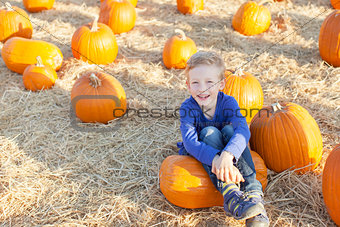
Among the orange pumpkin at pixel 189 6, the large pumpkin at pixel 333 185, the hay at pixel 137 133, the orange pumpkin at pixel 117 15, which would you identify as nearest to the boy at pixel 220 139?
the hay at pixel 137 133

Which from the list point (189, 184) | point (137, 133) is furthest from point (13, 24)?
point (189, 184)

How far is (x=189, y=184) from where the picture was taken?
256cm

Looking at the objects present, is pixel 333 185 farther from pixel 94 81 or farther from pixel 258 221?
pixel 94 81

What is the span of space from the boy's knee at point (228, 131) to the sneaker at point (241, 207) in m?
0.53

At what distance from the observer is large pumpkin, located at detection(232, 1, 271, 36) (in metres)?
6.10

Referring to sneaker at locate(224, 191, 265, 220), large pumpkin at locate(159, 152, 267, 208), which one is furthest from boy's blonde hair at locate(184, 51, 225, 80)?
sneaker at locate(224, 191, 265, 220)

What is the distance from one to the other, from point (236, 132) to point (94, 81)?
2017mm

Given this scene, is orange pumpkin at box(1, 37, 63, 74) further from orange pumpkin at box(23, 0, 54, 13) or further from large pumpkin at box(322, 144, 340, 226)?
large pumpkin at box(322, 144, 340, 226)

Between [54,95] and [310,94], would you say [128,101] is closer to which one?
[54,95]

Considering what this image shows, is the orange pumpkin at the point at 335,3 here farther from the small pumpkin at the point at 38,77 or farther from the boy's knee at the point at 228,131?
the small pumpkin at the point at 38,77

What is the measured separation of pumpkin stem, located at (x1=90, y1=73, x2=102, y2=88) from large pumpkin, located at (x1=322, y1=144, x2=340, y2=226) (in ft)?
8.70

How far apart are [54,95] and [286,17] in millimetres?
4555

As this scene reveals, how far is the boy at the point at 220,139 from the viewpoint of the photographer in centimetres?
231

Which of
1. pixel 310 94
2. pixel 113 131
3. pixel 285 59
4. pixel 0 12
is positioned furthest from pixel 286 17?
pixel 0 12
